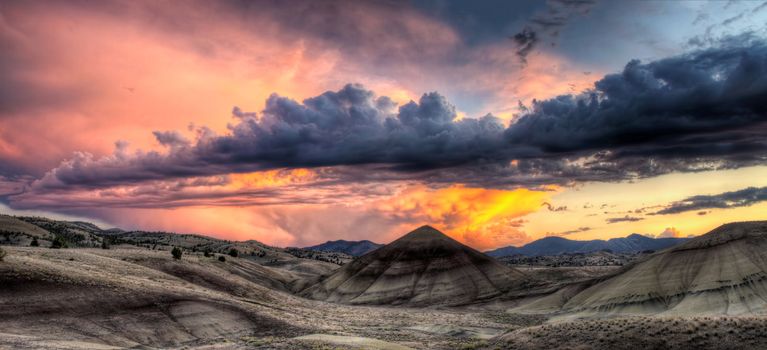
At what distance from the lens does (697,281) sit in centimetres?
9594

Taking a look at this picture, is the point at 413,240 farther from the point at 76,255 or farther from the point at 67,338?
the point at 67,338

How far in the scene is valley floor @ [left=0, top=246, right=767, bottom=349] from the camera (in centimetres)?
4389

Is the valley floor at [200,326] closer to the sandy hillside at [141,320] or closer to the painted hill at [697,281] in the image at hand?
the sandy hillside at [141,320]

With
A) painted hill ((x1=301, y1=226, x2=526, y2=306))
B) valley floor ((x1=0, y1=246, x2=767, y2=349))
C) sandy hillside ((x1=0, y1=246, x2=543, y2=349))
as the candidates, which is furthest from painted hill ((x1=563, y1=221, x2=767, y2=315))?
painted hill ((x1=301, y1=226, x2=526, y2=306))

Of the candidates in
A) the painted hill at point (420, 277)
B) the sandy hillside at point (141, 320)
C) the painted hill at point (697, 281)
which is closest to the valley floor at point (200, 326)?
the sandy hillside at point (141, 320)

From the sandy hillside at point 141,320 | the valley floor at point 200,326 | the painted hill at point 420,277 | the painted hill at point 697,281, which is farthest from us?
the painted hill at point 420,277

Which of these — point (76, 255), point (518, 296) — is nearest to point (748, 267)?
point (518, 296)

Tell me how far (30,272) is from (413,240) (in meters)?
135

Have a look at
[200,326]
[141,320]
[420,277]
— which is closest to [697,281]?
[420,277]

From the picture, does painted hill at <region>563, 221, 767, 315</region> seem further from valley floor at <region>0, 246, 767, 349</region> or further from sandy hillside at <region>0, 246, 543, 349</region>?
sandy hillside at <region>0, 246, 543, 349</region>

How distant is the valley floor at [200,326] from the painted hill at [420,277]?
54.7m

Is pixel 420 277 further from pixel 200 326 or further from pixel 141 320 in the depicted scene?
pixel 141 320

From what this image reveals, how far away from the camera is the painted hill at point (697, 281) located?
87.2 m

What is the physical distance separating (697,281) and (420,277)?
8217 centimetres
